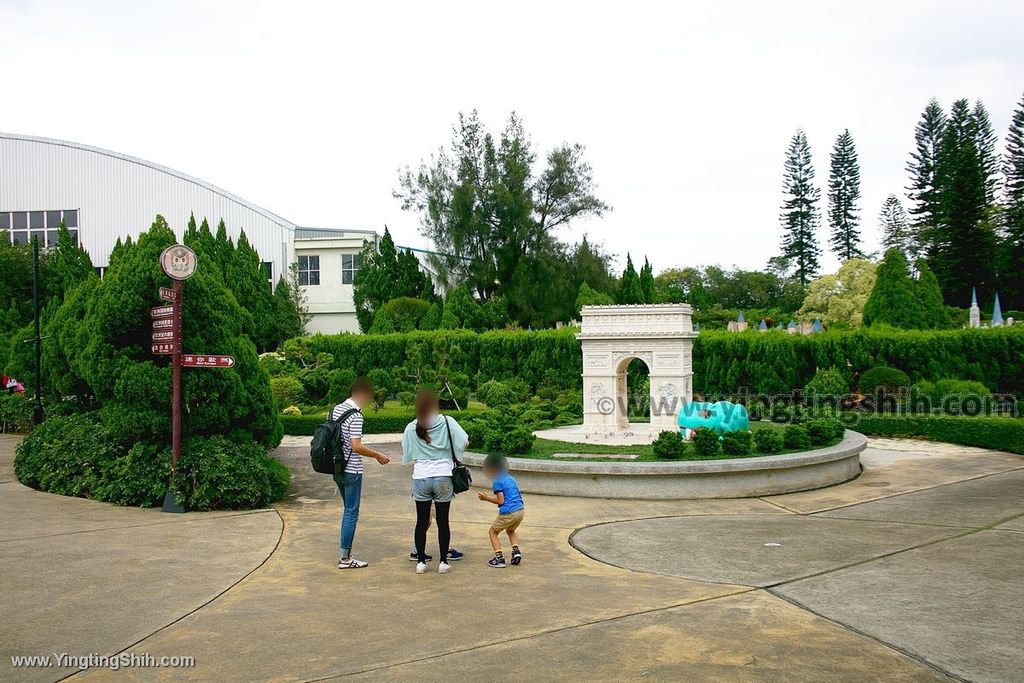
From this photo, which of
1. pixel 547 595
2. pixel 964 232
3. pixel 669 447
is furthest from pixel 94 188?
pixel 964 232

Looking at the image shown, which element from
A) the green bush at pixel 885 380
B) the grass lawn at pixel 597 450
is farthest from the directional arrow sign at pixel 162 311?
the green bush at pixel 885 380

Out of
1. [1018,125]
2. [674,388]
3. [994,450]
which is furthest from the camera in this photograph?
[1018,125]

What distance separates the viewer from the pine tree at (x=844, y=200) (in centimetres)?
6162

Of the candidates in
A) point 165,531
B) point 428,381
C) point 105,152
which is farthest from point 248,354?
point 105,152

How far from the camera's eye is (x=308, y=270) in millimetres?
46219

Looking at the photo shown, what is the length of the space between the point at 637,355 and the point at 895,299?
16649 millimetres

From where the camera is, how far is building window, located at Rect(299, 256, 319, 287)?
46094 millimetres

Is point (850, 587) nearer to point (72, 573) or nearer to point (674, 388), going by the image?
point (72, 573)

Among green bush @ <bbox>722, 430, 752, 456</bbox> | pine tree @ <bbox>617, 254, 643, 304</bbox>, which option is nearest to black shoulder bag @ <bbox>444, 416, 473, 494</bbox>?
green bush @ <bbox>722, 430, 752, 456</bbox>

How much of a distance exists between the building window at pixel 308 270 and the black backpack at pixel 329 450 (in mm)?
39610

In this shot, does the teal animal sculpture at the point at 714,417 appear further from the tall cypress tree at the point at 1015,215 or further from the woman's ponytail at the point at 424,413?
the tall cypress tree at the point at 1015,215

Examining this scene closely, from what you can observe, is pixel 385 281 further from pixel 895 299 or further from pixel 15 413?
pixel 895 299

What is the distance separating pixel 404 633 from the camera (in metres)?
5.91

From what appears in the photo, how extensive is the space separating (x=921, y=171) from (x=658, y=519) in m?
56.2
